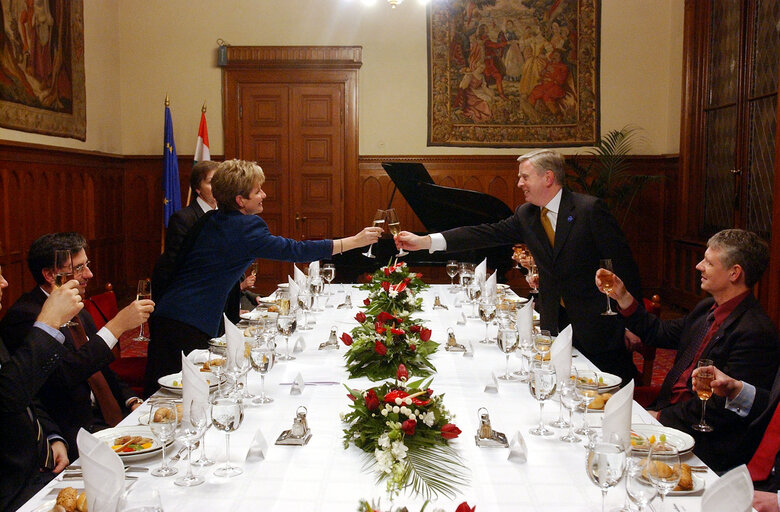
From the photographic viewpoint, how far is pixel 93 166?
8617 mm

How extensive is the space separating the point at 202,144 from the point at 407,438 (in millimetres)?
7407

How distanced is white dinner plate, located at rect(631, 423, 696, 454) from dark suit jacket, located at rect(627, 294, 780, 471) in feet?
2.34

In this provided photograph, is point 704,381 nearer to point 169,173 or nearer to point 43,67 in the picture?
point 43,67

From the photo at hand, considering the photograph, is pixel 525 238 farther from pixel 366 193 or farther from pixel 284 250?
pixel 366 193

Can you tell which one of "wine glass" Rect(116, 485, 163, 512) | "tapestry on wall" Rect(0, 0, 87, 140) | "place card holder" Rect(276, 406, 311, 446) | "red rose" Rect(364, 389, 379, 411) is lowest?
"place card holder" Rect(276, 406, 311, 446)

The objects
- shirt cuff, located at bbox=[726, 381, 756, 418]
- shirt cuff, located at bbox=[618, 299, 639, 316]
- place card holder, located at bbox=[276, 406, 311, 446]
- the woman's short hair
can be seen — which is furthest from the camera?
the woman's short hair

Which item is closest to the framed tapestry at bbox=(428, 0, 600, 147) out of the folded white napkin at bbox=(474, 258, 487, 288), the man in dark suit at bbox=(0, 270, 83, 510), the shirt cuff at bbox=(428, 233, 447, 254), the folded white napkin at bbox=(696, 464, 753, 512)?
the shirt cuff at bbox=(428, 233, 447, 254)

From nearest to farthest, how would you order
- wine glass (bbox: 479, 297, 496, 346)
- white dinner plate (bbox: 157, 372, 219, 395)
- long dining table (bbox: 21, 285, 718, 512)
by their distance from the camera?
1. long dining table (bbox: 21, 285, 718, 512)
2. white dinner plate (bbox: 157, 372, 219, 395)
3. wine glass (bbox: 479, 297, 496, 346)

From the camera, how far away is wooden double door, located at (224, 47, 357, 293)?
934 cm

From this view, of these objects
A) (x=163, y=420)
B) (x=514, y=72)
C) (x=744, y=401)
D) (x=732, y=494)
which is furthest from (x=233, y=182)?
(x=514, y=72)

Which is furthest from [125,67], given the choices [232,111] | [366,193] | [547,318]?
[547,318]

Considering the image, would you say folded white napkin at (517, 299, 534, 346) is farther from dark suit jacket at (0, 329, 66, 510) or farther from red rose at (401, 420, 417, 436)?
dark suit jacket at (0, 329, 66, 510)

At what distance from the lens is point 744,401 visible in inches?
106

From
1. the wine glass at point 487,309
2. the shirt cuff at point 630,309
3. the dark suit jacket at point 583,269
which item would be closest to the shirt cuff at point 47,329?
the wine glass at point 487,309
